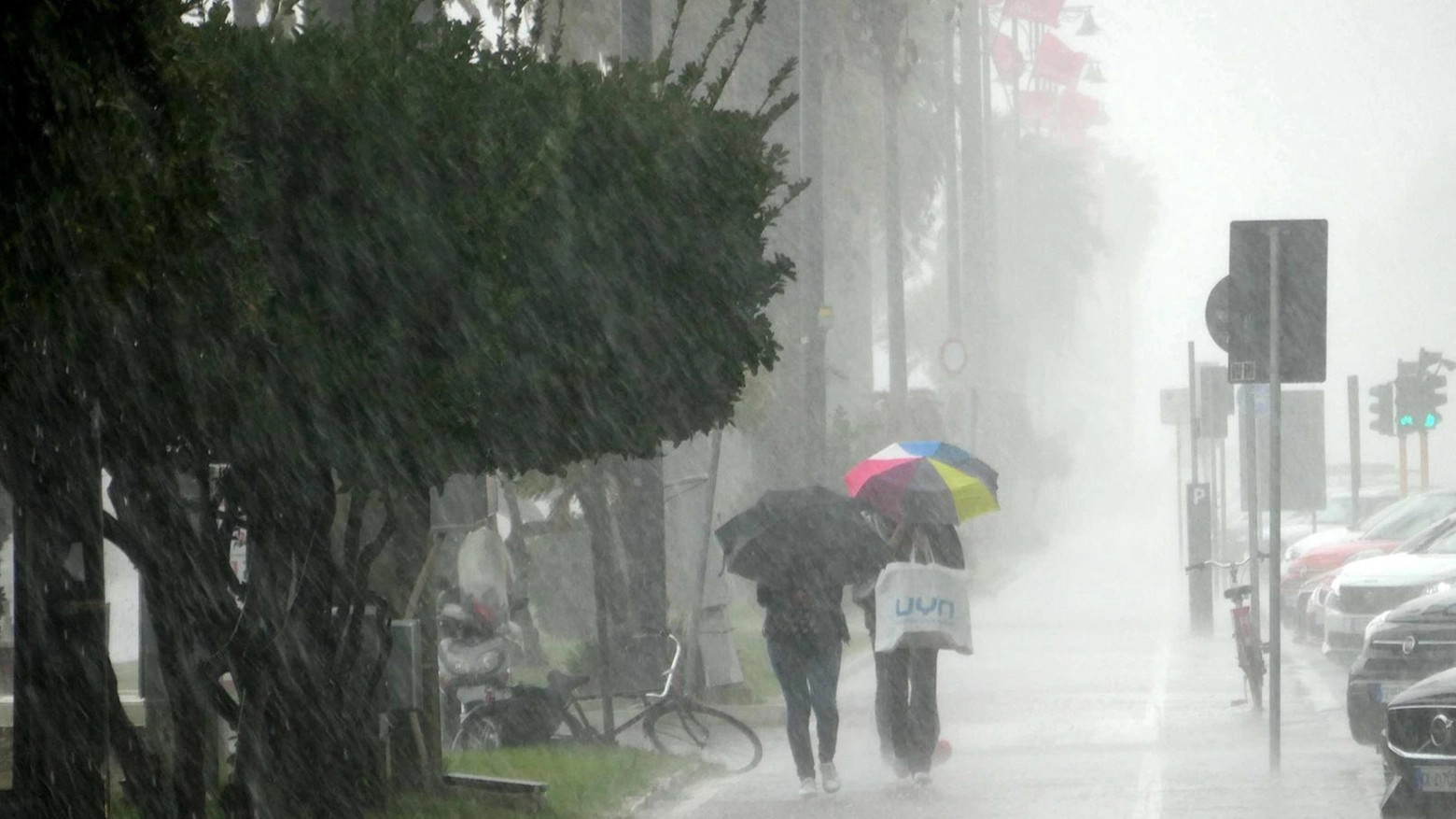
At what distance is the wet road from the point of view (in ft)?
42.0

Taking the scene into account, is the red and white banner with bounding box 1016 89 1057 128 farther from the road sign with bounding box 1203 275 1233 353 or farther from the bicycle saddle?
the bicycle saddle

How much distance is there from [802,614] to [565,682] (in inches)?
89.4

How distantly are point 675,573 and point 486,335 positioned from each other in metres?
18.8

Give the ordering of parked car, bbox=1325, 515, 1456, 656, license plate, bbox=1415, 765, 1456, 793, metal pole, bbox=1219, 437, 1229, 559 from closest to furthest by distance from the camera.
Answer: license plate, bbox=1415, 765, 1456, 793, parked car, bbox=1325, 515, 1456, 656, metal pole, bbox=1219, 437, 1229, 559

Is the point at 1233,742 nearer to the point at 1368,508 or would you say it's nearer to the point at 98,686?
the point at 98,686

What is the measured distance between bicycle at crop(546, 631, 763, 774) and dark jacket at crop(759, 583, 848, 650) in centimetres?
120

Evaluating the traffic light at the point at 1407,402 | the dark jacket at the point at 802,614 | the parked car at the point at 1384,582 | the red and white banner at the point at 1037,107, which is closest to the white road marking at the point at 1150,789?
Answer: the dark jacket at the point at 802,614

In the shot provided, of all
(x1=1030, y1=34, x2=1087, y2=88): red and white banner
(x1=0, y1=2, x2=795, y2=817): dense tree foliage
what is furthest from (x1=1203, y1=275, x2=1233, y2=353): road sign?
(x1=1030, y1=34, x2=1087, y2=88): red and white banner

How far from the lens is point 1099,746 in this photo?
15.6 m

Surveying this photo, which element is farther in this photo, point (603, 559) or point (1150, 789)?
point (603, 559)

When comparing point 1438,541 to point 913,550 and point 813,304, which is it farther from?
point 913,550

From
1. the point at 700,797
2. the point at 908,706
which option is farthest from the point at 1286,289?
the point at 700,797

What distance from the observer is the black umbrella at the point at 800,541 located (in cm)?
1334

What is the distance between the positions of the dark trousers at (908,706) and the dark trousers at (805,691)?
1.41ft
